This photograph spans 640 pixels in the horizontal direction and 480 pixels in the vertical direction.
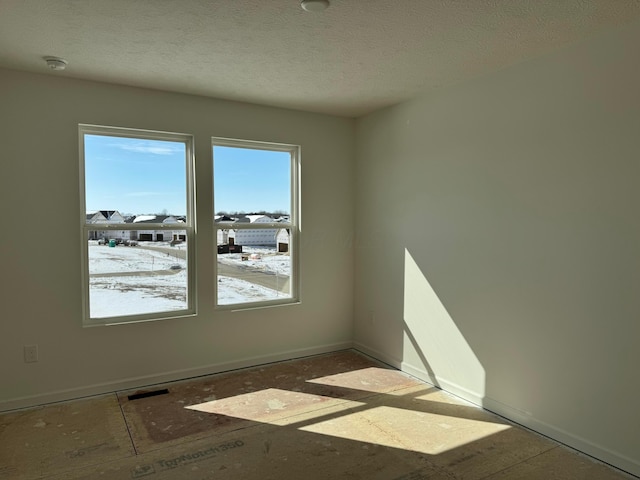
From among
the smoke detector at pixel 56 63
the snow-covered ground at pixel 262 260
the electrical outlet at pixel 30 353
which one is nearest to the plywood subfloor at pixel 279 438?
the electrical outlet at pixel 30 353

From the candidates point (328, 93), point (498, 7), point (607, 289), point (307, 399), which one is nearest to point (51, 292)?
point (307, 399)

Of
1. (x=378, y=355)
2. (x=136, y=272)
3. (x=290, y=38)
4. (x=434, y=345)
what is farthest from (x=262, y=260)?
(x=290, y=38)

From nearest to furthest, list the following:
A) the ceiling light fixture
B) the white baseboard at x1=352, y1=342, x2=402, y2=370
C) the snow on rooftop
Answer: the ceiling light fixture
the snow on rooftop
the white baseboard at x1=352, y1=342, x2=402, y2=370

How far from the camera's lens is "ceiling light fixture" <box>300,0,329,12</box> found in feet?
6.87

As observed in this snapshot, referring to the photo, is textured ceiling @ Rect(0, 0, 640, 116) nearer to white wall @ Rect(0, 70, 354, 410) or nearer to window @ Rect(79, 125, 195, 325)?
white wall @ Rect(0, 70, 354, 410)

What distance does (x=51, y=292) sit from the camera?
10.7ft

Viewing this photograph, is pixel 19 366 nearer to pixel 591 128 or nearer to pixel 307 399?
pixel 307 399

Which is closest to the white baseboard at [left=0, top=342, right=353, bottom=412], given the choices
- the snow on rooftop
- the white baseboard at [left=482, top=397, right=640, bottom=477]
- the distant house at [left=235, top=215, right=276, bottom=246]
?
the distant house at [left=235, top=215, right=276, bottom=246]

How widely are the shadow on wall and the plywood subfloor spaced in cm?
14

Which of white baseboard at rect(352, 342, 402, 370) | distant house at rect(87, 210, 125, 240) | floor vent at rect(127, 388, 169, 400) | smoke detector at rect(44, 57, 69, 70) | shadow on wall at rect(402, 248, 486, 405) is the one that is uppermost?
smoke detector at rect(44, 57, 69, 70)

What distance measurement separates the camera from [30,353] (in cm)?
320

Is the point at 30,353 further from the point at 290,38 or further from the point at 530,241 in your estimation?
the point at 530,241

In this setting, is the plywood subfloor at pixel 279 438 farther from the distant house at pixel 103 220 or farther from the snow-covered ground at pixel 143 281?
the distant house at pixel 103 220

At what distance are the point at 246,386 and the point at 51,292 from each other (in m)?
1.71
